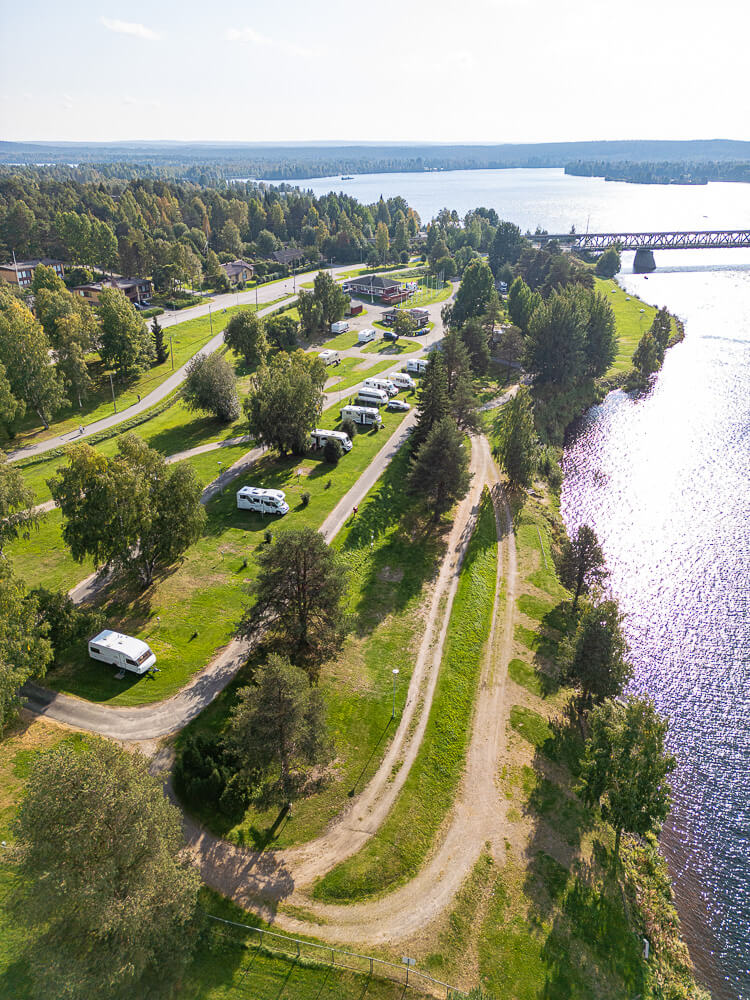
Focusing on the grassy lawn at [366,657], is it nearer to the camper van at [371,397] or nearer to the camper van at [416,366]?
the camper van at [371,397]

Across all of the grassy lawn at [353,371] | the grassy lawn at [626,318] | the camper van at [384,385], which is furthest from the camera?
the grassy lawn at [626,318]

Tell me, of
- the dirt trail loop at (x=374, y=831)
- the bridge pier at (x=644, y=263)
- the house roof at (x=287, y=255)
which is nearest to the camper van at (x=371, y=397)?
the dirt trail loop at (x=374, y=831)

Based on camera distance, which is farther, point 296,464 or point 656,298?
point 656,298

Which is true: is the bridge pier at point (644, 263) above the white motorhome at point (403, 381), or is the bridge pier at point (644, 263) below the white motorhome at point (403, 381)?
above

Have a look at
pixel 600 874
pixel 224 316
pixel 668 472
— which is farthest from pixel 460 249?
pixel 600 874

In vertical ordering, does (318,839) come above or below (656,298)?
below

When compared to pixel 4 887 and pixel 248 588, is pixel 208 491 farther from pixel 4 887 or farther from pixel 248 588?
pixel 4 887

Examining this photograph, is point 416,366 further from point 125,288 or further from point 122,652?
point 125,288

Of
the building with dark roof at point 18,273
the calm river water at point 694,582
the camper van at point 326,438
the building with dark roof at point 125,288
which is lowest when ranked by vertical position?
the calm river water at point 694,582
